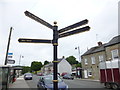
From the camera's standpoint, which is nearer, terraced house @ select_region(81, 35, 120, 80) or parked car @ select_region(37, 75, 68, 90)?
parked car @ select_region(37, 75, 68, 90)

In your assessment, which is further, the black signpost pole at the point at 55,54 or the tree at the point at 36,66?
the tree at the point at 36,66

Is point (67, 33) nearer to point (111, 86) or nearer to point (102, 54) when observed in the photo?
point (111, 86)

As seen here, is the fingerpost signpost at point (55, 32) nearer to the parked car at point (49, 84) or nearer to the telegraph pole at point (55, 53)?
the telegraph pole at point (55, 53)

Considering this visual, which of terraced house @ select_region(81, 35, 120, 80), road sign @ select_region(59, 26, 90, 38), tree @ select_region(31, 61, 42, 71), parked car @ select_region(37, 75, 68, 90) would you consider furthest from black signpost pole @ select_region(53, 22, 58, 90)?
tree @ select_region(31, 61, 42, 71)

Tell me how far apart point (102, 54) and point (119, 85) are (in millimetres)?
15398

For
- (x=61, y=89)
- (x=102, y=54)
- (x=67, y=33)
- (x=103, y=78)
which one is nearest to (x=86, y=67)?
(x=102, y=54)

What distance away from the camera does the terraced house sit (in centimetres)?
2284

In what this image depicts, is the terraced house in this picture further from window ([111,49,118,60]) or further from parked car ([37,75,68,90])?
parked car ([37,75,68,90])

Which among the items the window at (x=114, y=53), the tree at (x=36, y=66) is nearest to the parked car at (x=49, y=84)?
the window at (x=114, y=53)

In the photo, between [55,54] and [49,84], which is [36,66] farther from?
[55,54]

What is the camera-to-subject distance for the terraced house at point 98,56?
22.8 meters

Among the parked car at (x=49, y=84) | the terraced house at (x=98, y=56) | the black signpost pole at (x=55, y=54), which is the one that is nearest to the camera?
the black signpost pole at (x=55, y=54)

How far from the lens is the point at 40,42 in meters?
3.50

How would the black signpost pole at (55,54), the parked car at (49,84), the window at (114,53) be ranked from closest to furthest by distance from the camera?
the black signpost pole at (55,54)
the parked car at (49,84)
the window at (114,53)
